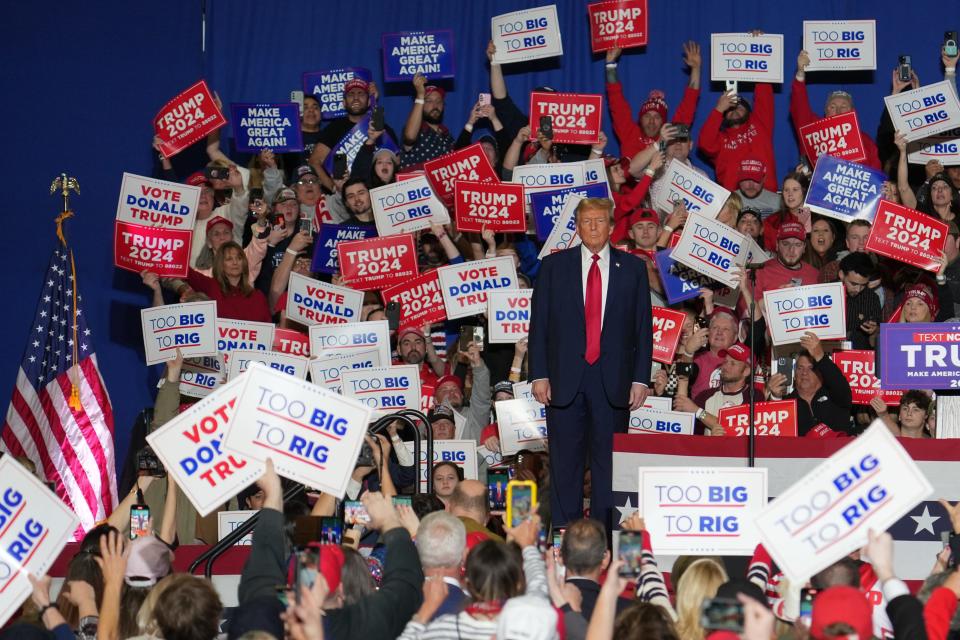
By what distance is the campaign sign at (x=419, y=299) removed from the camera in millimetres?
10133

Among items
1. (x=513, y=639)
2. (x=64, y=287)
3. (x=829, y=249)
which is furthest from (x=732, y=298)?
(x=513, y=639)

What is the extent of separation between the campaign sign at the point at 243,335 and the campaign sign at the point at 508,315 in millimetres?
1374

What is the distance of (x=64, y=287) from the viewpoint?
11344 millimetres

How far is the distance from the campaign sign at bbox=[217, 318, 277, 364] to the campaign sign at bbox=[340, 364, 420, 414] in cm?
83

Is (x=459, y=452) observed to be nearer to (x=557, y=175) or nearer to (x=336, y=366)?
(x=336, y=366)

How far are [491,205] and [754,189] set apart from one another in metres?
1.96

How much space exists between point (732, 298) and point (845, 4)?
4.03m

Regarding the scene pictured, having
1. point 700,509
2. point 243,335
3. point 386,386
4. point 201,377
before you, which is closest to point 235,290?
point 243,335

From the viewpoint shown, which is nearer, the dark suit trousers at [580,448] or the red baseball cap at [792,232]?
the dark suit trousers at [580,448]

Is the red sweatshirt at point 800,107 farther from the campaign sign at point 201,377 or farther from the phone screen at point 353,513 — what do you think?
the phone screen at point 353,513

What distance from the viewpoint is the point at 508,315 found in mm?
9648

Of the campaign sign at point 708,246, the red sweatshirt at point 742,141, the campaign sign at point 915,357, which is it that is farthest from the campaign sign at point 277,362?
the red sweatshirt at point 742,141

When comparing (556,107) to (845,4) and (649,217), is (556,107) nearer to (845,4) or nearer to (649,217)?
(649,217)

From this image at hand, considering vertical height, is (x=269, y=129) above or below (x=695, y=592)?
above
